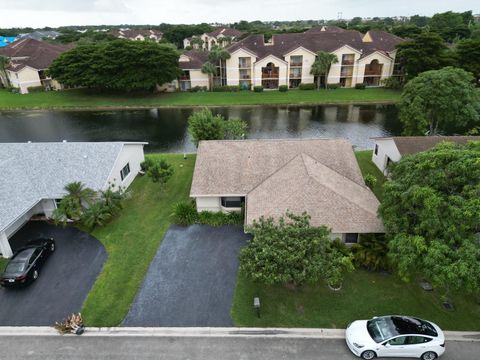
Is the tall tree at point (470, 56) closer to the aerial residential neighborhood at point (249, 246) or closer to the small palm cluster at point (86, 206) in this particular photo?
the aerial residential neighborhood at point (249, 246)

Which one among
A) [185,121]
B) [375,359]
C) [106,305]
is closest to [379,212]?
[375,359]

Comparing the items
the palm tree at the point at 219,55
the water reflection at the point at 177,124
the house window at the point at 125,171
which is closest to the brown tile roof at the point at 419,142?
the water reflection at the point at 177,124

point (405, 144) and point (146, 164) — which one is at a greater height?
point (405, 144)

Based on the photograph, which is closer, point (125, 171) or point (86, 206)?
point (86, 206)

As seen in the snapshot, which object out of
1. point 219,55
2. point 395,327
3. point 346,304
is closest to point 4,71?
point 219,55

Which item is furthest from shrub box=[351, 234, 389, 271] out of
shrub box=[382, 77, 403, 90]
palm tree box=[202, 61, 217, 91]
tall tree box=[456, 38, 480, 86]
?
tall tree box=[456, 38, 480, 86]

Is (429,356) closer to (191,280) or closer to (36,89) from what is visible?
(191,280)

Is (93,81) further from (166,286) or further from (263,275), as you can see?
(263,275)
